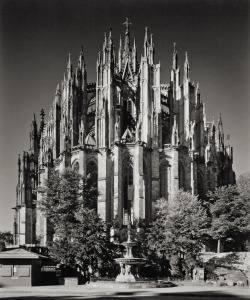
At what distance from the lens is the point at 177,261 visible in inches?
2537

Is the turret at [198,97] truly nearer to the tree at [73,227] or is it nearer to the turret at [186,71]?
the turret at [186,71]

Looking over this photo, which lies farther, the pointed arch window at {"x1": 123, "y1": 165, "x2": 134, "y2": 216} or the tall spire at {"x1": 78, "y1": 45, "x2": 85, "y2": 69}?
the tall spire at {"x1": 78, "y1": 45, "x2": 85, "y2": 69}

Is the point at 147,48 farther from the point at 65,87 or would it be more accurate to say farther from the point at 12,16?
the point at 12,16

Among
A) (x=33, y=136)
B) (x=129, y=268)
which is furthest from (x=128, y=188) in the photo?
(x=33, y=136)

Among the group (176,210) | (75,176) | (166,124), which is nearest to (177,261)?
(176,210)

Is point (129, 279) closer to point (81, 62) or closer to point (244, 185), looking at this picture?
point (244, 185)

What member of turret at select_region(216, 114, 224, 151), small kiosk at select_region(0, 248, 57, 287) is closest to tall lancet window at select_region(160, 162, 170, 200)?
turret at select_region(216, 114, 224, 151)

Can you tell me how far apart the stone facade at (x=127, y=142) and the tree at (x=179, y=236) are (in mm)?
10313

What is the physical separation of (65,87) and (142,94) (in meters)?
13.3

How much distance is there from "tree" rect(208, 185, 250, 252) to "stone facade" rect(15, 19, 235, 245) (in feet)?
27.1

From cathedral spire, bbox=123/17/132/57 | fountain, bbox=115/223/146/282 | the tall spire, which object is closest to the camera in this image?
fountain, bbox=115/223/146/282

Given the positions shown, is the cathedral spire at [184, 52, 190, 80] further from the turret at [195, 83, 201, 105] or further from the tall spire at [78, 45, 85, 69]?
the tall spire at [78, 45, 85, 69]

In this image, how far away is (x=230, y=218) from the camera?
7712 centimetres

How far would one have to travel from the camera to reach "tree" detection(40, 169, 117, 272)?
60.7 metres
